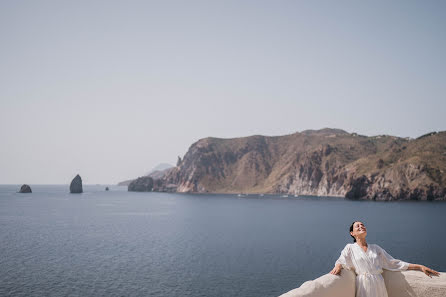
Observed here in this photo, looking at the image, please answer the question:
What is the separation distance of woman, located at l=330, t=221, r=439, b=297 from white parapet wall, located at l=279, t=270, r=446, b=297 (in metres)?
0.13

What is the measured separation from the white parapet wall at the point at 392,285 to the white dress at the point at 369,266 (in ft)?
0.47

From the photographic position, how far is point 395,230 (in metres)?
88.2

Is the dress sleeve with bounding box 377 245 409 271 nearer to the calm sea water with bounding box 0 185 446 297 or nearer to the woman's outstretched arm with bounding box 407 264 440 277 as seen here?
the woman's outstretched arm with bounding box 407 264 440 277

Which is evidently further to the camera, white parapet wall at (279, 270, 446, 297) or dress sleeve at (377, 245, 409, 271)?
dress sleeve at (377, 245, 409, 271)

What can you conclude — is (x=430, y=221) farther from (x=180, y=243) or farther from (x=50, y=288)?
(x=50, y=288)

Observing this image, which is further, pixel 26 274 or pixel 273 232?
pixel 273 232

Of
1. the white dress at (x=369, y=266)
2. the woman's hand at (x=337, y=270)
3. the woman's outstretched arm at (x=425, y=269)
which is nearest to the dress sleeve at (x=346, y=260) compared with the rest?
the white dress at (x=369, y=266)

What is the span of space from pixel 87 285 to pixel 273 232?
2170 inches

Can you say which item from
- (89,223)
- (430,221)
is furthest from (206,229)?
(430,221)

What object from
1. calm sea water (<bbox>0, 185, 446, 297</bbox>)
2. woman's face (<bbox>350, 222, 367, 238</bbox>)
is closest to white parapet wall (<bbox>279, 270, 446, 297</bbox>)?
woman's face (<bbox>350, 222, 367, 238</bbox>)

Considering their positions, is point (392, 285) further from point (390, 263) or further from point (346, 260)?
point (346, 260)

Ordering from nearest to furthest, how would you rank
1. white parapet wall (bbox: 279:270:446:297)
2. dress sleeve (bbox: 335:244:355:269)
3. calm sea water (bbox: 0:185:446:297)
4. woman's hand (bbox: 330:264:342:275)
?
white parapet wall (bbox: 279:270:446:297) → woman's hand (bbox: 330:264:342:275) → dress sleeve (bbox: 335:244:355:269) → calm sea water (bbox: 0:185:446:297)

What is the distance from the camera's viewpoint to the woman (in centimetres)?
795

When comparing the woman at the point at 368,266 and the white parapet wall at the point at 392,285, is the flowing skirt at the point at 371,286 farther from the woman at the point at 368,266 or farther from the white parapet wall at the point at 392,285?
the white parapet wall at the point at 392,285
